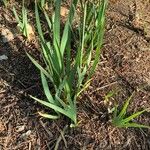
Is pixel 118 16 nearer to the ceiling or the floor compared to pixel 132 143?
nearer to the ceiling

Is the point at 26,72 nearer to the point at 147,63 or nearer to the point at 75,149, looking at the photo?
the point at 75,149

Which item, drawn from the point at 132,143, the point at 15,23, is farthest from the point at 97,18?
the point at 132,143

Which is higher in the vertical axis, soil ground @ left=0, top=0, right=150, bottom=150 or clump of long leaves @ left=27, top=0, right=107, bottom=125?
clump of long leaves @ left=27, top=0, right=107, bottom=125

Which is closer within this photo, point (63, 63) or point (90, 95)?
point (63, 63)

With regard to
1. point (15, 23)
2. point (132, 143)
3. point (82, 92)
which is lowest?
point (132, 143)

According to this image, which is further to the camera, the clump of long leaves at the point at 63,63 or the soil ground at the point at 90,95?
the soil ground at the point at 90,95

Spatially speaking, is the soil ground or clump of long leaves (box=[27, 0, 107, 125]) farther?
the soil ground

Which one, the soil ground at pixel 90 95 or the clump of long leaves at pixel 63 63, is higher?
the clump of long leaves at pixel 63 63

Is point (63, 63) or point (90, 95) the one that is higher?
point (63, 63)
